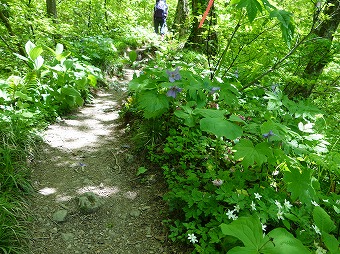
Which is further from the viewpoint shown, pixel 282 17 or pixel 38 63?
pixel 38 63

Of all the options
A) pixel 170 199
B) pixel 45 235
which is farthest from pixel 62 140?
pixel 170 199

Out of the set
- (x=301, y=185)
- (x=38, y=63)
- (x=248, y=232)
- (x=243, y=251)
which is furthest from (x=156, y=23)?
Answer: (x=243, y=251)

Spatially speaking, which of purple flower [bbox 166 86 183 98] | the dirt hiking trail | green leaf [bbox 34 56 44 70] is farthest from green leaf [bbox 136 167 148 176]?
green leaf [bbox 34 56 44 70]

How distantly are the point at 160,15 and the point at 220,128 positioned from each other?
848 centimetres

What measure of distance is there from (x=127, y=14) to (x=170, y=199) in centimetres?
1046

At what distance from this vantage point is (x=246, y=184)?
2.48m

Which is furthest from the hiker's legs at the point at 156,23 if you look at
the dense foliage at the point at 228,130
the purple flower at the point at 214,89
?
the purple flower at the point at 214,89

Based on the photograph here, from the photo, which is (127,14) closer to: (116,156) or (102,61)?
(102,61)

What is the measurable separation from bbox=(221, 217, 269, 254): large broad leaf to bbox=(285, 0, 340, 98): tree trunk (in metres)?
2.30

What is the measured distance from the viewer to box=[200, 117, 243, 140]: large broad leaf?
191cm

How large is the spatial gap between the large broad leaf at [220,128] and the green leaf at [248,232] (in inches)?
23.8

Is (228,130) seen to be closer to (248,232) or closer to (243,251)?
(248,232)

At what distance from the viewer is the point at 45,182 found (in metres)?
2.98

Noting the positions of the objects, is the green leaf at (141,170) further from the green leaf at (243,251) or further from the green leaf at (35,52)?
the green leaf at (35,52)
